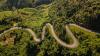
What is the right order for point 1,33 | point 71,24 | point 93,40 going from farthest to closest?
point 1,33 < point 71,24 < point 93,40

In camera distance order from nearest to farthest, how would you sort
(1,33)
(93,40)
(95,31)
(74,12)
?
(93,40) < (95,31) < (74,12) < (1,33)

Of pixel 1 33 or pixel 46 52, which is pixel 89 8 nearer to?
pixel 46 52

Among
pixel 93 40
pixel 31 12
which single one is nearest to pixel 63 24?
pixel 93 40

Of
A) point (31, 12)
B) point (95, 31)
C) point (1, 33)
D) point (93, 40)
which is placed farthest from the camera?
point (31, 12)

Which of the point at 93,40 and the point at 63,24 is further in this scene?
the point at 63,24

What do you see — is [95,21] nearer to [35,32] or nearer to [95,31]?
[95,31]

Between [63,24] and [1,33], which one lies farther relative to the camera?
[1,33]

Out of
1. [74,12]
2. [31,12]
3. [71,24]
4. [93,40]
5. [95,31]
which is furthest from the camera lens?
[31,12]

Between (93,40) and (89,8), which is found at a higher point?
(89,8)

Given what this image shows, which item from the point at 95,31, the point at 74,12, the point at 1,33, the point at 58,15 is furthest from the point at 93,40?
the point at 1,33
